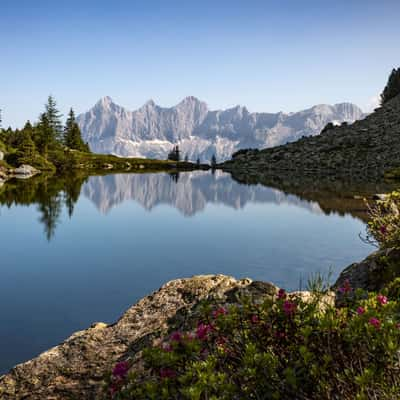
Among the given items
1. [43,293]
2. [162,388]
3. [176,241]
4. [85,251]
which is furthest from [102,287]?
[162,388]

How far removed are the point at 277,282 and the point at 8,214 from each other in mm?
32531

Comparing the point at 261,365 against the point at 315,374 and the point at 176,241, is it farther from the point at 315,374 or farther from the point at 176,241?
the point at 176,241

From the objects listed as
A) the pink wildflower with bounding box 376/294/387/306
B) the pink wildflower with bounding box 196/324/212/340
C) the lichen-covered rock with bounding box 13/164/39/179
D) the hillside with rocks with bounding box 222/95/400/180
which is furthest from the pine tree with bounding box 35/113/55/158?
the pink wildflower with bounding box 376/294/387/306

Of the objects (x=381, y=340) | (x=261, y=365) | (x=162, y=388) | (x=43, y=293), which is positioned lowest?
(x=43, y=293)

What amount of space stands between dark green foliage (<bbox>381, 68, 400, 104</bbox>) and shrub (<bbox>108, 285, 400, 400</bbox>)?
192 meters

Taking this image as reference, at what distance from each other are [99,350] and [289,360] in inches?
234

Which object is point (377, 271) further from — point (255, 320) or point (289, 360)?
point (289, 360)

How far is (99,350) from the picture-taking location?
9.07 meters

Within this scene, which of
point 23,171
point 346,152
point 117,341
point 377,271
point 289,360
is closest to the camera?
point 289,360

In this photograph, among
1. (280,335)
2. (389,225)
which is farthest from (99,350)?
(389,225)

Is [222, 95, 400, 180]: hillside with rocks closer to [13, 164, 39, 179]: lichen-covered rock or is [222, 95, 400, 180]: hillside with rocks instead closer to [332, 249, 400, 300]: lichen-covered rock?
[13, 164, 39, 179]: lichen-covered rock

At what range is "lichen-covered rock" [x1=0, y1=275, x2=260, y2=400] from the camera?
25.6 feet

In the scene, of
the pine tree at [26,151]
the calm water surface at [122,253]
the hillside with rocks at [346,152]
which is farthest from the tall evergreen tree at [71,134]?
the calm water surface at [122,253]

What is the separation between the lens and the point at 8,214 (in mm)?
39969
